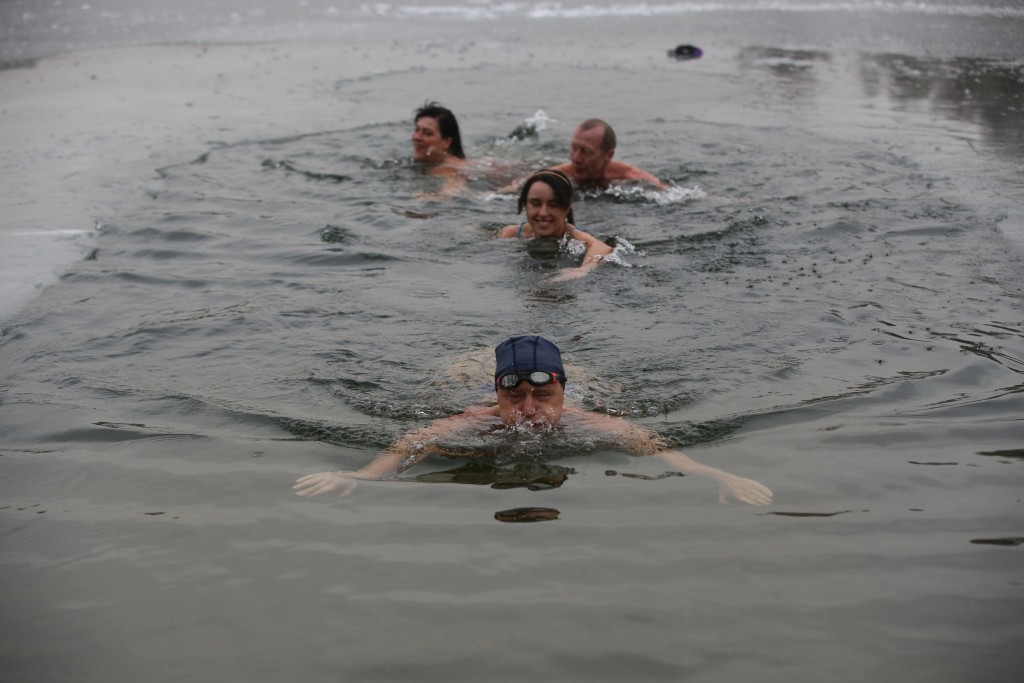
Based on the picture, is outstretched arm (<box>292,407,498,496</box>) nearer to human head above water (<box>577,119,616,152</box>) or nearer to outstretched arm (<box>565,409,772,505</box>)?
outstretched arm (<box>565,409,772,505</box>)

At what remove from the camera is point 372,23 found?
65.3 feet

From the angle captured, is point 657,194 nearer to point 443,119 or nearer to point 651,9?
point 443,119

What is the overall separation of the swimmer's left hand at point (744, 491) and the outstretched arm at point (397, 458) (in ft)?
4.56

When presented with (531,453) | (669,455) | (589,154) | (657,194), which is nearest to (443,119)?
(589,154)

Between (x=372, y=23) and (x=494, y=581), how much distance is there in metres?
17.7

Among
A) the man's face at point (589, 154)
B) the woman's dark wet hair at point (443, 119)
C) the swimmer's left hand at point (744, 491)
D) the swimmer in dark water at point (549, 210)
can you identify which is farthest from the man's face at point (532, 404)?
the woman's dark wet hair at point (443, 119)

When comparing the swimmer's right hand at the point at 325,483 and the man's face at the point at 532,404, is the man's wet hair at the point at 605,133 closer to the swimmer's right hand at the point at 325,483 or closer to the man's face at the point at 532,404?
the man's face at the point at 532,404

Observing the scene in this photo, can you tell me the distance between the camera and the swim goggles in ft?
16.9

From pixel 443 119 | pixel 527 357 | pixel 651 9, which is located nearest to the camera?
pixel 527 357

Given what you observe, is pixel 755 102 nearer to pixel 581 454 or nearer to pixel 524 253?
pixel 524 253

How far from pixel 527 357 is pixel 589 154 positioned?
204 inches

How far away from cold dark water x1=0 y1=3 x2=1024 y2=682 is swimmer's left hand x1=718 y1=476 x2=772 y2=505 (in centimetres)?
7

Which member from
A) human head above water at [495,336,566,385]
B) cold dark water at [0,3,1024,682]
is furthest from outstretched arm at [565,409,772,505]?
human head above water at [495,336,566,385]

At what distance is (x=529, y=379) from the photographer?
5.16 meters
